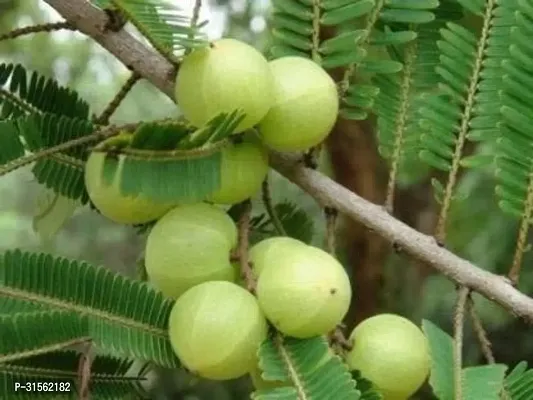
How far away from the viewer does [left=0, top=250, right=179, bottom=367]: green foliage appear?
21.5 inches

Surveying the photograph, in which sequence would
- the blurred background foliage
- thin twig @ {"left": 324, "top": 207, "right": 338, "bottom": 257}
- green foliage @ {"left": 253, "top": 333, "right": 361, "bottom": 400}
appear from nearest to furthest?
1. green foliage @ {"left": 253, "top": 333, "right": 361, "bottom": 400}
2. thin twig @ {"left": 324, "top": 207, "right": 338, "bottom": 257}
3. the blurred background foliage

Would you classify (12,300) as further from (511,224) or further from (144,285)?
(511,224)

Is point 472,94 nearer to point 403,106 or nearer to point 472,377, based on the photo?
point 403,106

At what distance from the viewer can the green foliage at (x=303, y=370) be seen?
0.49 m

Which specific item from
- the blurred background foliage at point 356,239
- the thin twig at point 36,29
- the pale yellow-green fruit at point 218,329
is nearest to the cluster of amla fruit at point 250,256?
the pale yellow-green fruit at point 218,329

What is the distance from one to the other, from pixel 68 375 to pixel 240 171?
0.53 ft

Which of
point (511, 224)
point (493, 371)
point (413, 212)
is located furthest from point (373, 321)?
point (413, 212)

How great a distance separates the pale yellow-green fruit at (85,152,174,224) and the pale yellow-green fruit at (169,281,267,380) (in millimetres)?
64

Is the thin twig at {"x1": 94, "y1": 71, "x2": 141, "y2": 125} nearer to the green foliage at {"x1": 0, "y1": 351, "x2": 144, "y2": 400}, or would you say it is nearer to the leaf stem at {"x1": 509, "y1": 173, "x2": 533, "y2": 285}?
the green foliage at {"x1": 0, "y1": 351, "x2": 144, "y2": 400}

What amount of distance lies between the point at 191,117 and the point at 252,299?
0.35 feet

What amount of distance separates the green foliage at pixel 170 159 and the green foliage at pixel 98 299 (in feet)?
0.22

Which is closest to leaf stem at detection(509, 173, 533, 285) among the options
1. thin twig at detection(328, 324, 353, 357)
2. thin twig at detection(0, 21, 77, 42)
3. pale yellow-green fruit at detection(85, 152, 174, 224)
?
thin twig at detection(328, 324, 353, 357)

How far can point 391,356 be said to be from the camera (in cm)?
54

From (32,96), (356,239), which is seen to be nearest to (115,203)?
(32,96)
